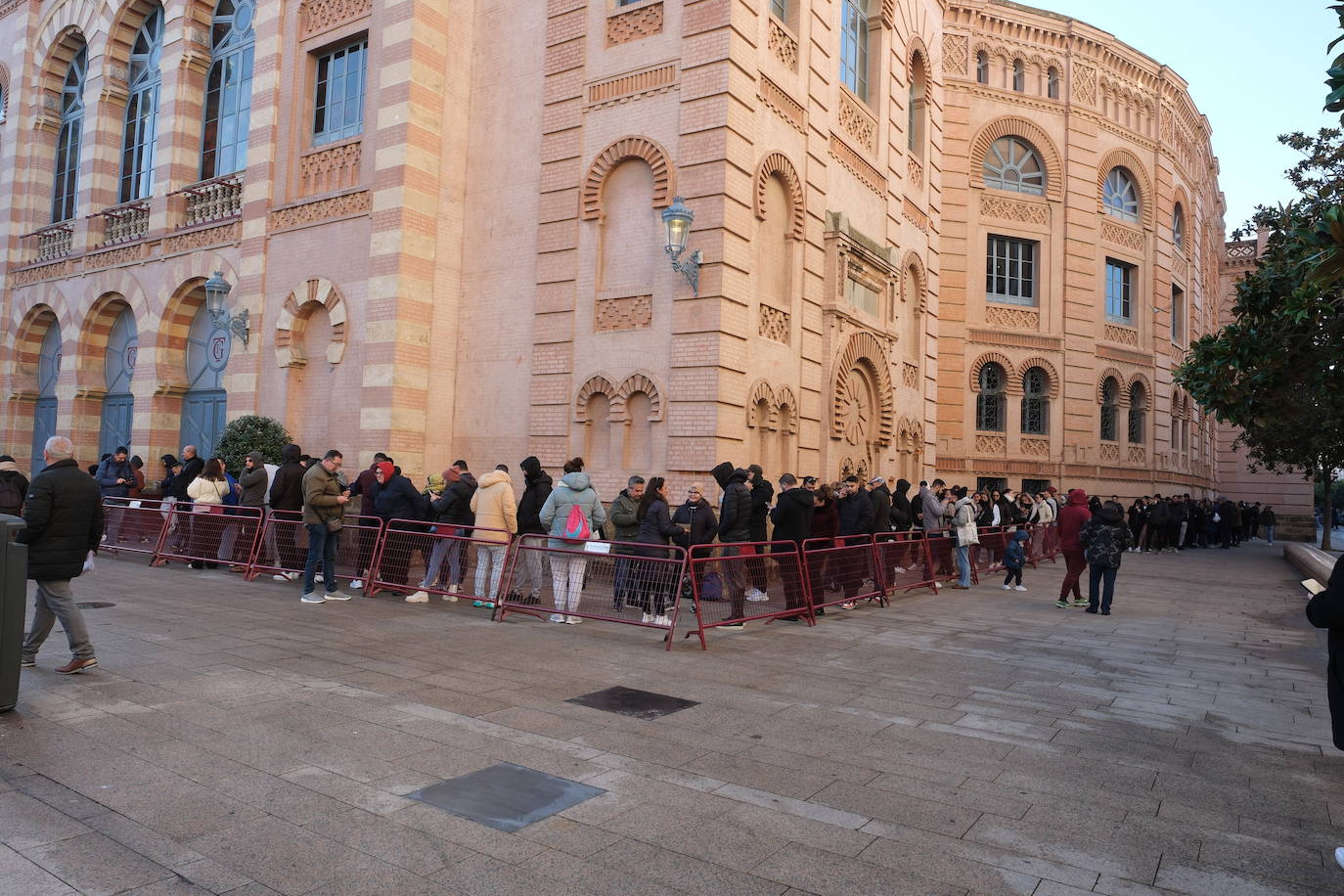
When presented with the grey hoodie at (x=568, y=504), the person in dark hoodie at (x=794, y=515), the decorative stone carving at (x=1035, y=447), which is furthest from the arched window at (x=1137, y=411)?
the grey hoodie at (x=568, y=504)

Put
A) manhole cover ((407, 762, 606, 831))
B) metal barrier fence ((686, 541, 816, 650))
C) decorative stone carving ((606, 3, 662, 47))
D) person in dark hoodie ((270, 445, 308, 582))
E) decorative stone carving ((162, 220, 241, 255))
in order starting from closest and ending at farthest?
manhole cover ((407, 762, 606, 831))
metal barrier fence ((686, 541, 816, 650))
person in dark hoodie ((270, 445, 308, 582))
decorative stone carving ((606, 3, 662, 47))
decorative stone carving ((162, 220, 241, 255))

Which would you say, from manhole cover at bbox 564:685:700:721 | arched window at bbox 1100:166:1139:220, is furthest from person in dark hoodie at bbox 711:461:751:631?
arched window at bbox 1100:166:1139:220

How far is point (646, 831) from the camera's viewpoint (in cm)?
410

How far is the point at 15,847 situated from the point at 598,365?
11.3m

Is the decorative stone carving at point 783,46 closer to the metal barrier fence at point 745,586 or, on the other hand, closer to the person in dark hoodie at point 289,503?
the metal barrier fence at point 745,586

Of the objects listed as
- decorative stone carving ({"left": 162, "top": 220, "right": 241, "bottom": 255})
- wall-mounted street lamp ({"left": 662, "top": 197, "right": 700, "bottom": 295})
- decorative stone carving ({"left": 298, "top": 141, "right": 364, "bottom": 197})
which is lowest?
wall-mounted street lamp ({"left": 662, "top": 197, "right": 700, "bottom": 295})

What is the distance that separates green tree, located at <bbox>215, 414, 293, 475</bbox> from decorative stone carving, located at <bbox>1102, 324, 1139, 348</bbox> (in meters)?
26.2

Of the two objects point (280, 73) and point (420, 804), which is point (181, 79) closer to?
point (280, 73)

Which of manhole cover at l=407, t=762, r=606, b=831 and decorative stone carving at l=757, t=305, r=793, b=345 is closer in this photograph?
manhole cover at l=407, t=762, r=606, b=831

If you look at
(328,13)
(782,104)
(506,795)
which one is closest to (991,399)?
(782,104)

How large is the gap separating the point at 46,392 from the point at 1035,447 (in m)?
29.3

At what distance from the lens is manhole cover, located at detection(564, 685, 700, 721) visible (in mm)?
6191

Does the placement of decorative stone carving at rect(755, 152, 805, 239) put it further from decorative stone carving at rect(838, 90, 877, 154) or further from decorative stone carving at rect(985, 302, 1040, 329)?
decorative stone carving at rect(985, 302, 1040, 329)

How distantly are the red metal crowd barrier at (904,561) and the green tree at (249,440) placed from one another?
437 inches
